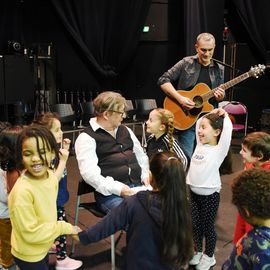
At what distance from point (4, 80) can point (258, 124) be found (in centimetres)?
444

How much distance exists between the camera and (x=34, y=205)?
1812mm

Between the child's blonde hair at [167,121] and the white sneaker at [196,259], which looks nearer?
the white sneaker at [196,259]

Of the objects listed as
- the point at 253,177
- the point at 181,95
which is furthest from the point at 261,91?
the point at 253,177

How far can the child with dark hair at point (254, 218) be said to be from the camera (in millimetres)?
1515

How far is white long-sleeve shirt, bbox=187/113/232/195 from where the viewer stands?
8.60 feet

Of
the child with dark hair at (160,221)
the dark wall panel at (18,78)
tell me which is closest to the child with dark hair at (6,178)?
the child with dark hair at (160,221)

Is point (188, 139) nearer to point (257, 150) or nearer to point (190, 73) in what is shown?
point (190, 73)

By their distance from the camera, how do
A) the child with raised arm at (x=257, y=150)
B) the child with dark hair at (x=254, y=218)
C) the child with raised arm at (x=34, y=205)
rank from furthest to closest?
the child with raised arm at (x=257, y=150), the child with raised arm at (x=34, y=205), the child with dark hair at (x=254, y=218)

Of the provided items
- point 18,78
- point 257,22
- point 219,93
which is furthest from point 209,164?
point 257,22

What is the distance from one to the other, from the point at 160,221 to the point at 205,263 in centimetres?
119

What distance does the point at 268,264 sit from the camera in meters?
1.49

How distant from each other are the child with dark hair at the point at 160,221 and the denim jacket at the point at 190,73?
1.96m

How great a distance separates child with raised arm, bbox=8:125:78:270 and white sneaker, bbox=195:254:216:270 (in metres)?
1.14

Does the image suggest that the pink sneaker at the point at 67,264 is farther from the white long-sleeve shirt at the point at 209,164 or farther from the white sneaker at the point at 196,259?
the white long-sleeve shirt at the point at 209,164
